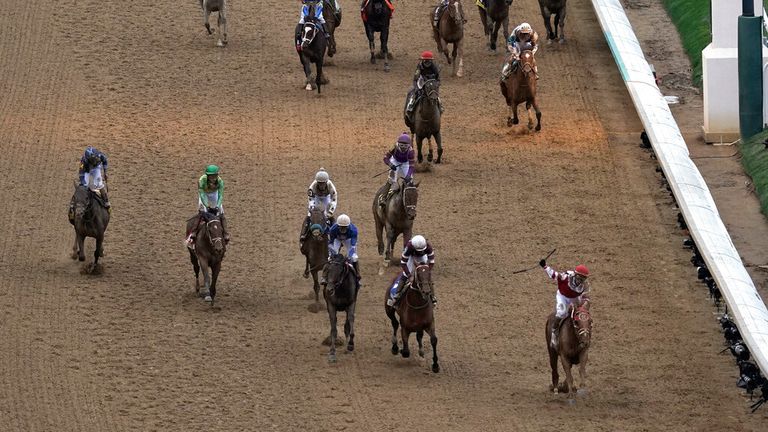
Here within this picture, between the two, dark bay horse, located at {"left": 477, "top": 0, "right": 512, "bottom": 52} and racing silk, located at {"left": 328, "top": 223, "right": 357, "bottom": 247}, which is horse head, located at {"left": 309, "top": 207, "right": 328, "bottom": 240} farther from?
dark bay horse, located at {"left": 477, "top": 0, "right": 512, "bottom": 52}

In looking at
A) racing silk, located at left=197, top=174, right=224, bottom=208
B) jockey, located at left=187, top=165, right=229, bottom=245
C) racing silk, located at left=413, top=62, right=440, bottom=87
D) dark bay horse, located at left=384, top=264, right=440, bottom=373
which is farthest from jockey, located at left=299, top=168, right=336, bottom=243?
racing silk, located at left=413, top=62, right=440, bottom=87

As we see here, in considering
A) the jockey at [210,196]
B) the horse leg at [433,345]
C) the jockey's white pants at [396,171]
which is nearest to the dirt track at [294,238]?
the horse leg at [433,345]

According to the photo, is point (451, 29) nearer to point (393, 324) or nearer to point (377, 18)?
point (377, 18)

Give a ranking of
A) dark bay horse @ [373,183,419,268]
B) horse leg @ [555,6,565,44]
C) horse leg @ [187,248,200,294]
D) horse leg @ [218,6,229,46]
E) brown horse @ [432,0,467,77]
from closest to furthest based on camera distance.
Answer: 1. horse leg @ [187,248,200,294]
2. dark bay horse @ [373,183,419,268]
3. brown horse @ [432,0,467,77]
4. horse leg @ [555,6,565,44]
5. horse leg @ [218,6,229,46]

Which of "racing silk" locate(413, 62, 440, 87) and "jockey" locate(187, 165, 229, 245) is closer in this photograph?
"jockey" locate(187, 165, 229, 245)

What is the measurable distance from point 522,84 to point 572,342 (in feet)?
35.7

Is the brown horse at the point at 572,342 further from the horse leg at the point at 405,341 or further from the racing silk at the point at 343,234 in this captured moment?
the racing silk at the point at 343,234

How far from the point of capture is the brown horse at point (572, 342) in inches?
875

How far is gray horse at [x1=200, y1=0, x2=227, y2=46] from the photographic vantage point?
37469 mm

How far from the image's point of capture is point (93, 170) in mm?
26656

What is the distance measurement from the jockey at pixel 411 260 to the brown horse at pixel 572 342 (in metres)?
1.70

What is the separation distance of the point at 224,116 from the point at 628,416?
46.3 feet

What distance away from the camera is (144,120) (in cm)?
3444

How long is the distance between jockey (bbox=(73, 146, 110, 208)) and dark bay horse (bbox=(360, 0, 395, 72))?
10439 millimetres
